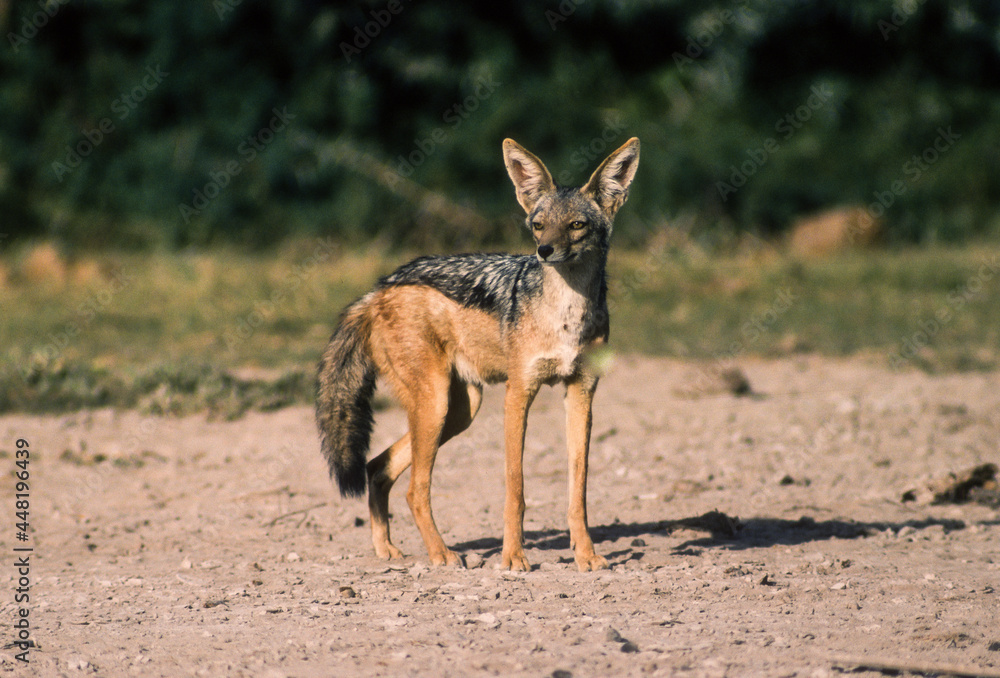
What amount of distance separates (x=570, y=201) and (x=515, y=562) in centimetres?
159

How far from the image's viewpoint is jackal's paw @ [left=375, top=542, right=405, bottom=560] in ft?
16.2

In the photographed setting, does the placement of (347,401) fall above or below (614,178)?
below

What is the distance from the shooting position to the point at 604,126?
14.9 meters

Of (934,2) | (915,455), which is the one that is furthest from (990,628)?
(934,2)

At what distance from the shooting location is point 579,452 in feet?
15.5

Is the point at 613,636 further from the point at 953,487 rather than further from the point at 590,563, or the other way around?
the point at 953,487

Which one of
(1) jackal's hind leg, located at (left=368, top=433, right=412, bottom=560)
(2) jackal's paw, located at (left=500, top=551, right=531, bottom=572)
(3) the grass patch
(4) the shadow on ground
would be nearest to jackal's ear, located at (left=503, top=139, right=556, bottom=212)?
(1) jackal's hind leg, located at (left=368, top=433, right=412, bottom=560)

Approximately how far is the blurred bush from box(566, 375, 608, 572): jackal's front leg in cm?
970

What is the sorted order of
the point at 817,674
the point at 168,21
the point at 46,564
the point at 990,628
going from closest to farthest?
1. the point at 817,674
2. the point at 990,628
3. the point at 46,564
4. the point at 168,21

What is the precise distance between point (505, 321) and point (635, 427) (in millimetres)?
2514

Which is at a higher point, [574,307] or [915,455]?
[574,307]

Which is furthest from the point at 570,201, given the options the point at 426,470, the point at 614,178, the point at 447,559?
the point at 447,559

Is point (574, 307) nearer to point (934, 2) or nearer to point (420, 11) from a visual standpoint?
point (420, 11)

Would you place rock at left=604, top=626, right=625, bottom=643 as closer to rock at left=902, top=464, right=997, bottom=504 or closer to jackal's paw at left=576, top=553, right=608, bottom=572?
jackal's paw at left=576, top=553, right=608, bottom=572
